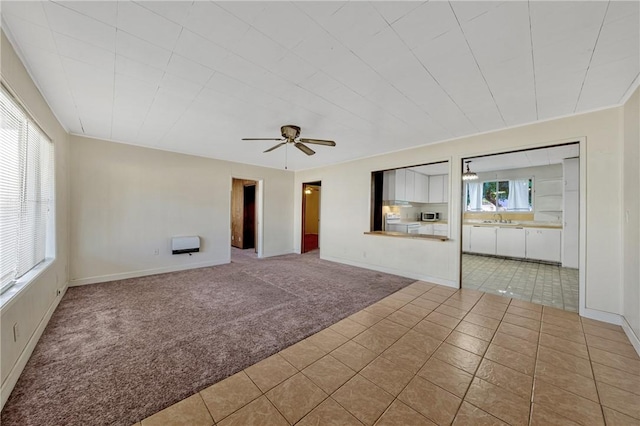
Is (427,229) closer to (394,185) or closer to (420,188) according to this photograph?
(420,188)

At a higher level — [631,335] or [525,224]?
[525,224]

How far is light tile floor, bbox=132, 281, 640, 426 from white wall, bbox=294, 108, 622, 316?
2.65 ft

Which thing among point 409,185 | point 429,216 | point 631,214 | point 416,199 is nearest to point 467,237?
point 429,216

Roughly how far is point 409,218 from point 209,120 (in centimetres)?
642

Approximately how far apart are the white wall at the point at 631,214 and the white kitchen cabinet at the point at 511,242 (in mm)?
3753

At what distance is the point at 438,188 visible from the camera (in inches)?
293

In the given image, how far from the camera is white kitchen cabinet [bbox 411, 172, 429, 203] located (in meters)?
6.96

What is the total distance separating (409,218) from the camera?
25.5 feet

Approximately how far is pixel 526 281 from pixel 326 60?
5.10 m

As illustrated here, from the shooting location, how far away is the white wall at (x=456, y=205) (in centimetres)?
280

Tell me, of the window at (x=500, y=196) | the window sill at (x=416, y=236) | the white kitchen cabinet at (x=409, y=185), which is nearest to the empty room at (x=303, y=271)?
the window sill at (x=416, y=236)

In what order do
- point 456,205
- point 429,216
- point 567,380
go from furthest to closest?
point 429,216, point 456,205, point 567,380

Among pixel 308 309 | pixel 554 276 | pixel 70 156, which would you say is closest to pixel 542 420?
pixel 308 309

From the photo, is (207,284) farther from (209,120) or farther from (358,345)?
(358,345)
